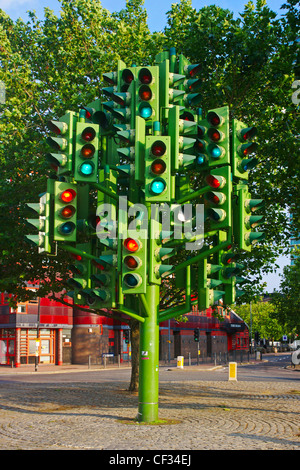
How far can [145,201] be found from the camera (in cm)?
1227

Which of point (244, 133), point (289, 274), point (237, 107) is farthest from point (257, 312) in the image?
point (244, 133)

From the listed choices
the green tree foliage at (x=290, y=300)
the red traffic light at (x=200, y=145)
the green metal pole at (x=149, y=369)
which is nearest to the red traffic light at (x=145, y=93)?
the red traffic light at (x=200, y=145)

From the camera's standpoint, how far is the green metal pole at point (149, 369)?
1209 centimetres

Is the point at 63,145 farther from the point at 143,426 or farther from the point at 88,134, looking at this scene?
the point at 143,426

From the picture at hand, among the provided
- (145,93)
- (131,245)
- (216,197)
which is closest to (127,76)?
(145,93)

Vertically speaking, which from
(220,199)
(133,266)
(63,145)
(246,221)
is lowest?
(133,266)

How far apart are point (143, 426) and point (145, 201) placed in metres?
4.85

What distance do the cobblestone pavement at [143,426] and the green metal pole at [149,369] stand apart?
Answer: 442 mm

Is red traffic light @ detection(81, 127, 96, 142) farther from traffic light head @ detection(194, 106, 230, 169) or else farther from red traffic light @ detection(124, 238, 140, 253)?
traffic light head @ detection(194, 106, 230, 169)

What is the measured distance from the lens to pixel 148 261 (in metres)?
11.2

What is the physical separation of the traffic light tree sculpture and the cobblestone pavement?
1400 mm

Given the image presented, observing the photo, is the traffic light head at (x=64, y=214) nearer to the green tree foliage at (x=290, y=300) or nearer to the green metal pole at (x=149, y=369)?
the green metal pole at (x=149, y=369)
